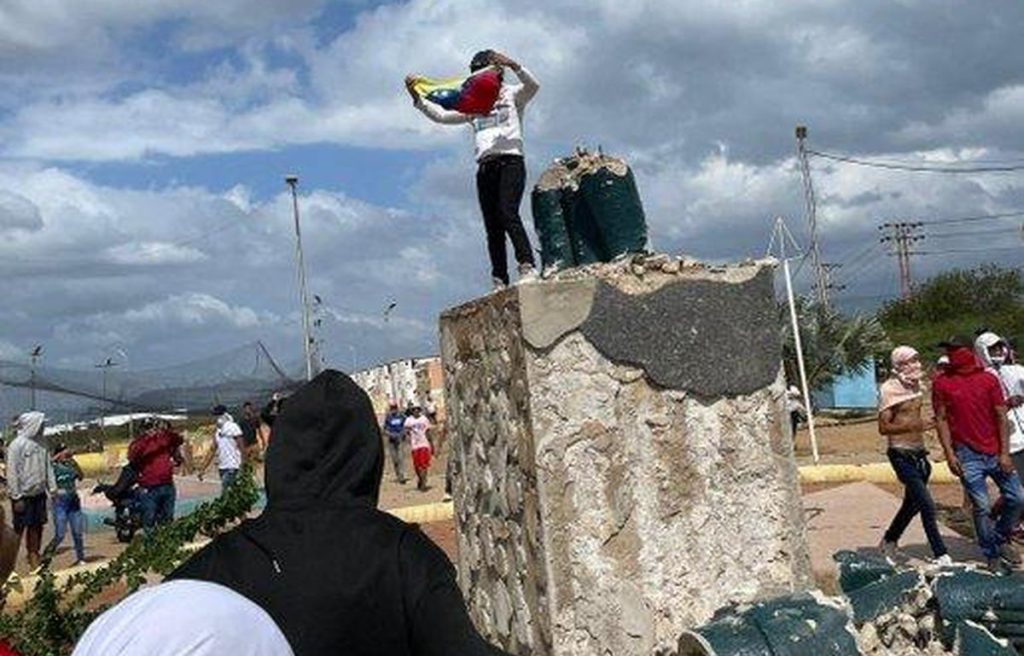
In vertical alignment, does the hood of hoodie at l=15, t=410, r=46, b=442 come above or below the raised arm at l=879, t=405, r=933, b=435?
above

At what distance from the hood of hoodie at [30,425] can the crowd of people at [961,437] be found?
25.6 ft

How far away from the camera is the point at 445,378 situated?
6914 millimetres

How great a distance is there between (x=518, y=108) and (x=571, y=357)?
1.69 metres

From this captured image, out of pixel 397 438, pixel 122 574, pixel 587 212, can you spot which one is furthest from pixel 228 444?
pixel 122 574

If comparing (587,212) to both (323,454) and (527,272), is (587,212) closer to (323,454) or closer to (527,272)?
(527,272)

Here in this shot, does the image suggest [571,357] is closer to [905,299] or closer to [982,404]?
[982,404]

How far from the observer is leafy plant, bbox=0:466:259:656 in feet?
13.7

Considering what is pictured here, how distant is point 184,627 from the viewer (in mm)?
1784

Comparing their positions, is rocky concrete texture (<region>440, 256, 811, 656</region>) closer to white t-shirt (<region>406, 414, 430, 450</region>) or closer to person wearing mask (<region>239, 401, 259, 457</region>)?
person wearing mask (<region>239, 401, 259, 457</region>)

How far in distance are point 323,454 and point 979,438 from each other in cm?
590

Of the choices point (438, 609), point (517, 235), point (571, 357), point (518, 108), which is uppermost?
point (518, 108)

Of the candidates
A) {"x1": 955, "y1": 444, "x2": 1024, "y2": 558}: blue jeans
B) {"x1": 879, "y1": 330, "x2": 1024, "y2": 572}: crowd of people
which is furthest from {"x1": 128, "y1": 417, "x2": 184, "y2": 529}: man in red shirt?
{"x1": 955, "y1": 444, "x2": 1024, "y2": 558}: blue jeans

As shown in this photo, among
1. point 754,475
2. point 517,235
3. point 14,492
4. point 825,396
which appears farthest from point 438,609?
point 825,396

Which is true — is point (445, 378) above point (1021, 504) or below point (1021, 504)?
above
